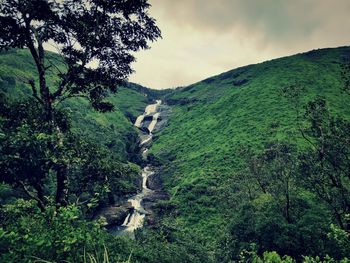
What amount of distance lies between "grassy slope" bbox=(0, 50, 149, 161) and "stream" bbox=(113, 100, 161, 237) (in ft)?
16.3

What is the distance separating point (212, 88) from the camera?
490 ft

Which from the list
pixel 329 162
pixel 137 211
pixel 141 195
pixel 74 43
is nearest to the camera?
pixel 74 43

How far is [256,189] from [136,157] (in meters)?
44.9

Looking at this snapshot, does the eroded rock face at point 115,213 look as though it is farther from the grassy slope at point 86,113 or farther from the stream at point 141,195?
the grassy slope at point 86,113

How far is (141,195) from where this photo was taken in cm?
6375

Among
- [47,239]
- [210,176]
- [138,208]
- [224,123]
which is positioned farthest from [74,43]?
[224,123]

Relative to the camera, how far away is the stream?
50278 millimetres

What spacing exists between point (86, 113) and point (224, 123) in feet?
151

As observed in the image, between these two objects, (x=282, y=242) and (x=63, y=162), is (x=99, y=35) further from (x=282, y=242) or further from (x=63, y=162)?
(x=282, y=242)

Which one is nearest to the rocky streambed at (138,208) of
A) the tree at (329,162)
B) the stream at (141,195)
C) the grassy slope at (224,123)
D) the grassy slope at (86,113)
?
the stream at (141,195)

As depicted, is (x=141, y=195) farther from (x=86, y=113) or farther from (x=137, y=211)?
(x=86, y=113)

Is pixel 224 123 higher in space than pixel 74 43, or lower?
higher

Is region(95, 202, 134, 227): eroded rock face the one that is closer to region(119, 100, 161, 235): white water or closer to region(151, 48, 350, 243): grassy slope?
region(119, 100, 161, 235): white water

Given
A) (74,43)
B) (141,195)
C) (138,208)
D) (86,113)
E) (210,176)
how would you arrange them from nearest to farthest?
(74,43) < (138,208) < (141,195) < (210,176) < (86,113)
